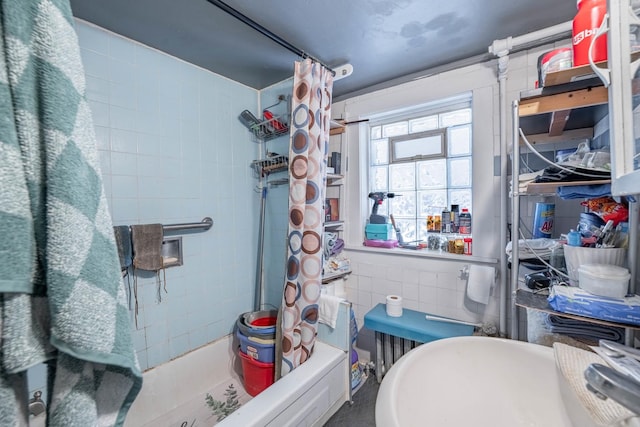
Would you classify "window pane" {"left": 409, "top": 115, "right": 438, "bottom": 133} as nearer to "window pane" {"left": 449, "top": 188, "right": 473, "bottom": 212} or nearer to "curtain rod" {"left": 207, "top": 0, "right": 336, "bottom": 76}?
"window pane" {"left": 449, "top": 188, "right": 473, "bottom": 212}

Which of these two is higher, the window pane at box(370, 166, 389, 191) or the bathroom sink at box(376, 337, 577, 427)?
the window pane at box(370, 166, 389, 191)

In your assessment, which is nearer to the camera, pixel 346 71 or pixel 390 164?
pixel 346 71

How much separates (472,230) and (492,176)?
35cm

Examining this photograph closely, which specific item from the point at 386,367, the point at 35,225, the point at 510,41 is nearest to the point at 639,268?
the point at 510,41

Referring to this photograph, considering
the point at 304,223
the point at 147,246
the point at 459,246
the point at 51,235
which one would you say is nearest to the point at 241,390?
the point at 147,246

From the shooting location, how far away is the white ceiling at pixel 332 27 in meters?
1.20

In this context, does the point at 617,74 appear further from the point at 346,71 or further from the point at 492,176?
the point at 346,71

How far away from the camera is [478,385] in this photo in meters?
0.82

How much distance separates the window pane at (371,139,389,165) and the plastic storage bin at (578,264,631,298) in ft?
4.85

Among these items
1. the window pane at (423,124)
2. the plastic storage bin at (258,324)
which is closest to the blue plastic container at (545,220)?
the window pane at (423,124)

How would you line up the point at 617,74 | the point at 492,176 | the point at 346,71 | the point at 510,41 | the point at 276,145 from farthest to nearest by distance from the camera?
the point at 276,145 < the point at 346,71 < the point at 492,176 < the point at 510,41 < the point at 617,74

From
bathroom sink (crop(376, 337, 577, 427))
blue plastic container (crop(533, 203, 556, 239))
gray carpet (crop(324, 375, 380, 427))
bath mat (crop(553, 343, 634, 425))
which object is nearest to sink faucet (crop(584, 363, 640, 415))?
bath mat (crop(553, 343, 634, 425))

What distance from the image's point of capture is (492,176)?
62.2 inches

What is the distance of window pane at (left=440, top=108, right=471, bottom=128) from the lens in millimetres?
1817
